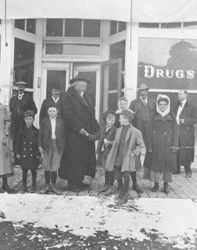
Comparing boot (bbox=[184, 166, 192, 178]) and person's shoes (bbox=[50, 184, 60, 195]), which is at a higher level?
boot (bbox=[184, 166, 192, 178])

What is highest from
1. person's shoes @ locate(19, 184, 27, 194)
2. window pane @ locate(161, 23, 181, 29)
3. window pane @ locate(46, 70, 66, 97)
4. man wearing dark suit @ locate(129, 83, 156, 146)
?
window pane @ locate(161, 23, 181, 29)

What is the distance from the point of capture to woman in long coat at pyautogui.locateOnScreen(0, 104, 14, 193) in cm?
636

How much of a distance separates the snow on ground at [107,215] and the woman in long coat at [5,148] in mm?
596

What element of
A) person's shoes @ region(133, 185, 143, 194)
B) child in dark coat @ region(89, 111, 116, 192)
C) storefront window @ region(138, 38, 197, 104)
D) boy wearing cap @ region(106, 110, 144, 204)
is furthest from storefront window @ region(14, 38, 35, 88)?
person's shoes @ region(133, 185, 143, 194)

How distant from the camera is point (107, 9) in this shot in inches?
317

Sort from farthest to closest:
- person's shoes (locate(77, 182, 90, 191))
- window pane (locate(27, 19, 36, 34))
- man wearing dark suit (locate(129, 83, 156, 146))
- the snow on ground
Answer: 1. window pane (locate(27, 19, 36, 34))
2. man wearing dark suit (locate(129, 83, 156, 146))
3. person's shoes (locate(77, 182, 90, 191))
4. the snow on ground

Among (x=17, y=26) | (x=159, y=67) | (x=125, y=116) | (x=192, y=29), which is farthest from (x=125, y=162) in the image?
(x=17, y=26)

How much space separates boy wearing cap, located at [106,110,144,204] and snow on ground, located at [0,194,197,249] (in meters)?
0.48

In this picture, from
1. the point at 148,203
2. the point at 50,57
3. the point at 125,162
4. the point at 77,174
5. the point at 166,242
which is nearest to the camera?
the point at 166,242

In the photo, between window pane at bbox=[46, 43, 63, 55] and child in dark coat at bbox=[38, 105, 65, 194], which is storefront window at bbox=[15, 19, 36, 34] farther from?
child in dark coat at bbox=[38, 105, 65, 194]

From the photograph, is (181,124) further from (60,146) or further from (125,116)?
(60,146)

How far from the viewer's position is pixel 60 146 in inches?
253

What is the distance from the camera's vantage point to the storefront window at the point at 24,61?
8.94 metres

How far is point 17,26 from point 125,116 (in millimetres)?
3885
